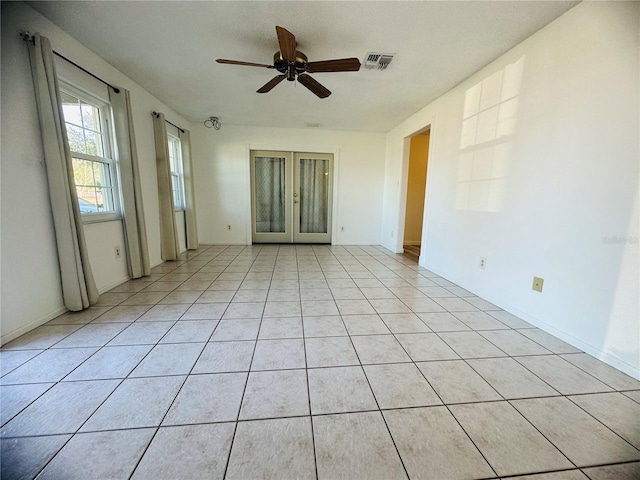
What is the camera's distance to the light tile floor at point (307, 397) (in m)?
0.99

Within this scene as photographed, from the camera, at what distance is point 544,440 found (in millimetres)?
1102

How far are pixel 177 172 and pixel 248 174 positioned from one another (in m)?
1.25

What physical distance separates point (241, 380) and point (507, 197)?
265 cm

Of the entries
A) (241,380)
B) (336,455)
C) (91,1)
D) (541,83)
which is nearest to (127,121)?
(91,1)

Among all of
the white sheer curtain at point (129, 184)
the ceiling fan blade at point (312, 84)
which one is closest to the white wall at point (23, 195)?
the white sheer curtain at point (129, 184)

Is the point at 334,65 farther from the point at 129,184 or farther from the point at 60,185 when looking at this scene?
the point at 129,184

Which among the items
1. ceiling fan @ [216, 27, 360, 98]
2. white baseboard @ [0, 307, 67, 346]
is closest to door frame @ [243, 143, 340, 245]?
ceiling fan @ [216, 27, 360, 98]

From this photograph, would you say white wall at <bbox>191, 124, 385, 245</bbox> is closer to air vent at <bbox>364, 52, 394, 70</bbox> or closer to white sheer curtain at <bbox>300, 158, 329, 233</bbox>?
white sheer curtain at <bbox>300, 158, 329, 233</bbox>

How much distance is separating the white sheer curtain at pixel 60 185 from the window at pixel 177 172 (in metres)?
2.36

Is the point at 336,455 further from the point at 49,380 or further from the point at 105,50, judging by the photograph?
the point at 105,50

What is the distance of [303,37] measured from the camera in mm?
2135

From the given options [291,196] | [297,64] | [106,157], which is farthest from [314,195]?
[106,157]

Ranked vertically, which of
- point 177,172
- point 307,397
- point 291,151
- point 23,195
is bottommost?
point 307,397

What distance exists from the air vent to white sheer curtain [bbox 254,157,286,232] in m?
2.95
